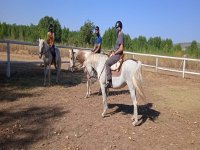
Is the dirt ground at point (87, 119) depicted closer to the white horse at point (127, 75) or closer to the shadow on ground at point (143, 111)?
the shadow on ground at point (143, 111)

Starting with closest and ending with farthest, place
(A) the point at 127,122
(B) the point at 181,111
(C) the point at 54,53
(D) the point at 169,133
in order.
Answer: (D) the point at 169,133
(A) the point at 127,122
(B) the point at 181,111
(C) the point at 54,53

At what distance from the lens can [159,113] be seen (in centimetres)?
1015

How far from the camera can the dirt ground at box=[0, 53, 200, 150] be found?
284 inches

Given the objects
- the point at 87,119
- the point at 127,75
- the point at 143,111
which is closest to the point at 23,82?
the point at 87,119

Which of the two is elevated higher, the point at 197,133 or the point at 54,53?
the point at 54,53

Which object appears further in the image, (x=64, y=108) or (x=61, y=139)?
(x=64, y=108)

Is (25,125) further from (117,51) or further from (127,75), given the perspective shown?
(117,51)

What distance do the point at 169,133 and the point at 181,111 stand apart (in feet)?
8.99

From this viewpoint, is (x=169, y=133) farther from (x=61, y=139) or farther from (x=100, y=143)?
(x=61, y=139)

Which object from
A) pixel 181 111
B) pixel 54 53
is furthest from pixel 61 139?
pixel 54 53

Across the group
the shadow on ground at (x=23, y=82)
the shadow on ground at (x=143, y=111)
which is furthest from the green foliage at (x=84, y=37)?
the shadow on ground at (x=143, y=111)

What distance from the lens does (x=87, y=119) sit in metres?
8.80

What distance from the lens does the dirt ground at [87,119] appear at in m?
7.22

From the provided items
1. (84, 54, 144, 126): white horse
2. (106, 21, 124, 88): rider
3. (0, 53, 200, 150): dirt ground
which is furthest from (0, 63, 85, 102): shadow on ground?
(106, 21, 124, 88): rider
